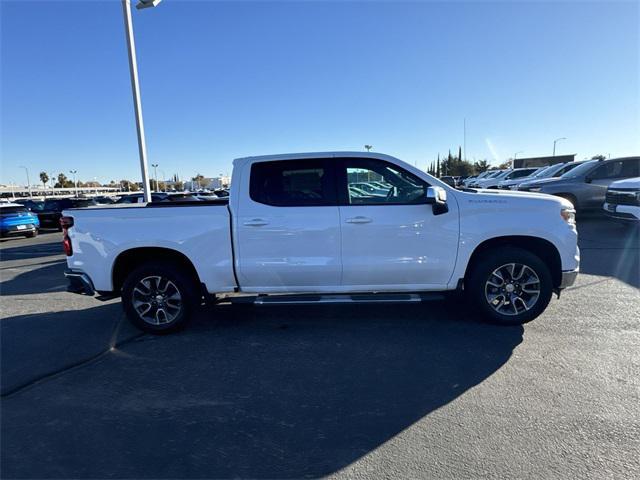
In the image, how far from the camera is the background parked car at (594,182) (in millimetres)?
12219

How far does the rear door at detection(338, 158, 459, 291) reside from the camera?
434 centimetres

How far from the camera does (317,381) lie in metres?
3.44

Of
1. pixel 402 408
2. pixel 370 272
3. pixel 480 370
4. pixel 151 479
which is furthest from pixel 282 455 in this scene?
pixel 370 272

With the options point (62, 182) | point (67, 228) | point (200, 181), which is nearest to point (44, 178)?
point (62, 182)

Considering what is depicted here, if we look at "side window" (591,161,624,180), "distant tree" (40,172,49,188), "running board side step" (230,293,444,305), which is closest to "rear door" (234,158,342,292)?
"running board side step" (230,293,444,305)

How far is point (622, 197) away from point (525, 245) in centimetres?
715

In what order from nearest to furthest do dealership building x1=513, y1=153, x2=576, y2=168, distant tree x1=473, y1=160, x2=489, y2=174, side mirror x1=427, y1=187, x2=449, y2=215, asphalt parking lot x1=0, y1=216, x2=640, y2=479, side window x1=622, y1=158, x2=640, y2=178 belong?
asphalt parking lot x1=0, y1=216, x2=640, y2=479 < side mirror x1=427, y1=187, x2=449, y2=215 < side window x1=622, y1=158, x2=640, y2=178 < dealership building x1=513, y1=153, x2=576, y2=168 < distant tree x1=473, y1=160, x2=489, y2=174

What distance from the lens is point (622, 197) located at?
955 cm

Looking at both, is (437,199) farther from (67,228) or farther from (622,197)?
(622,197)

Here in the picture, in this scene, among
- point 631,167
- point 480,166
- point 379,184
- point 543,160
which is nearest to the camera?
point 379,184

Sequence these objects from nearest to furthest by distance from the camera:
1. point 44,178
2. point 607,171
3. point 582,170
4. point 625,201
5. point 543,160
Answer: point 625,201 < point 607,171 < point 582,170 < point 543,160 < point 44,178

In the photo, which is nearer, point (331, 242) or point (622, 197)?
point (331, 242)

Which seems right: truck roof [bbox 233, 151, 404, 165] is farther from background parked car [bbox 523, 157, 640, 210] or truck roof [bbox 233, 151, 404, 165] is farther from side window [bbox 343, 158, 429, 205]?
background parked car [bbox 523, 157, 640, 210]

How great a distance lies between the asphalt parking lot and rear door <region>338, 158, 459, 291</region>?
0.64 m
